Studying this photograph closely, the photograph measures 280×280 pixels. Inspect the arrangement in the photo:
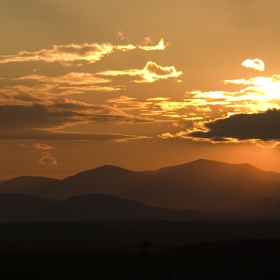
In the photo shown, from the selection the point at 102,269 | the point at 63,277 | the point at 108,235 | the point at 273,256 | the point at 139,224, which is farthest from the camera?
the point at 139,224

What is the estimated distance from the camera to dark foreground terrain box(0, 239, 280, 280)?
4059 centimetres

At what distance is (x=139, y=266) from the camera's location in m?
46.6

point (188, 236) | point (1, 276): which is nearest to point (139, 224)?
point (188, 236)

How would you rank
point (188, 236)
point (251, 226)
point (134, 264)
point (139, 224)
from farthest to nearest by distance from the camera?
1. point (139, 224)
2. point (251, 226)
3. point (188, 236)
4. point (134, 264)

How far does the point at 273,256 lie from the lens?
177ft

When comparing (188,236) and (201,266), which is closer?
(201,266)

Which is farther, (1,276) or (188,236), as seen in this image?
(188,236)

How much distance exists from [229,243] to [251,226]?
304 feet

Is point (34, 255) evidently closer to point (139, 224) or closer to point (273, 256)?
point (273, 256)

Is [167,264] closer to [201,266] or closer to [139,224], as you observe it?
[201,266]

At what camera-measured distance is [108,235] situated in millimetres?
147875

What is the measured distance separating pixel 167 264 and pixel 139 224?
486 feet

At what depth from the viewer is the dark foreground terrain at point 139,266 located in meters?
40.6

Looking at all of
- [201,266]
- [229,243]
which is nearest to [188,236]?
[229,243]
